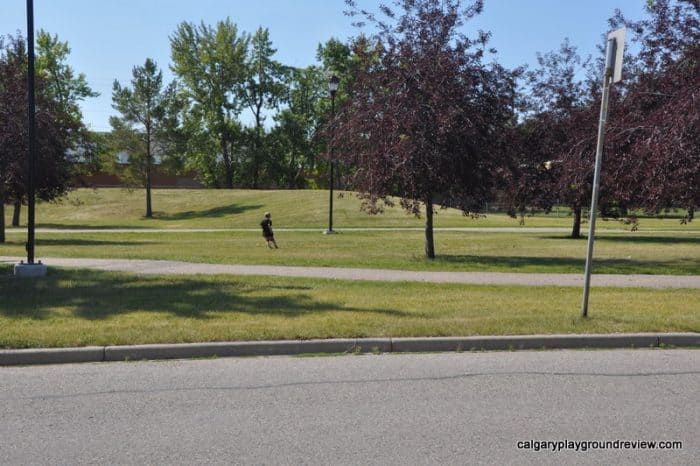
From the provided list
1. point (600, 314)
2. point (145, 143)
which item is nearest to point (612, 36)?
point (600, 314)

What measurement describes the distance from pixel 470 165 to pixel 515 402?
41.9 feet

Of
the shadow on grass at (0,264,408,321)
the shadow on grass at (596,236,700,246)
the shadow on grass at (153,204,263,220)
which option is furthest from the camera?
the shadow on grass at (153,204,263,220)

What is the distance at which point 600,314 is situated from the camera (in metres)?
8.88

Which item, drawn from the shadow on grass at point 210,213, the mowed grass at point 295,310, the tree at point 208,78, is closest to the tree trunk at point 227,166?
the tree at point 208,78

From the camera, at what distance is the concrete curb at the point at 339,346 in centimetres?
688

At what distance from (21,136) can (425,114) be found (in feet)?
48.7

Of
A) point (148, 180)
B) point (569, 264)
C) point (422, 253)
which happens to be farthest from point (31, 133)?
point (148, 180)

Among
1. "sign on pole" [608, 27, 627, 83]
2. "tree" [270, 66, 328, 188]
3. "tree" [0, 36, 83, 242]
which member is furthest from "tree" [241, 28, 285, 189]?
"sign on pole" [608, 27, 627, 83]

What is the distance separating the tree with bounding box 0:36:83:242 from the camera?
23578mm

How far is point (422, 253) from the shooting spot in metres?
19.8

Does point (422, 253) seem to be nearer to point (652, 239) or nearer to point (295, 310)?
point (295, 310)

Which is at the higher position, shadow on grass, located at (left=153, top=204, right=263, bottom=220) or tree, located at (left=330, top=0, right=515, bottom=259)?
tree, located at (left=330, top=0, right=515, bottom=259)

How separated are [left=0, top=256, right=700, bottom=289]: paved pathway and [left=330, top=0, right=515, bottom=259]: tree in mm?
3656

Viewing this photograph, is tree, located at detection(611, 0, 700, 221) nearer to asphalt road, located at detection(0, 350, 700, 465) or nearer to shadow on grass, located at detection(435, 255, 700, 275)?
shadow on grass, located at detection(435, 255, 700, 275)
